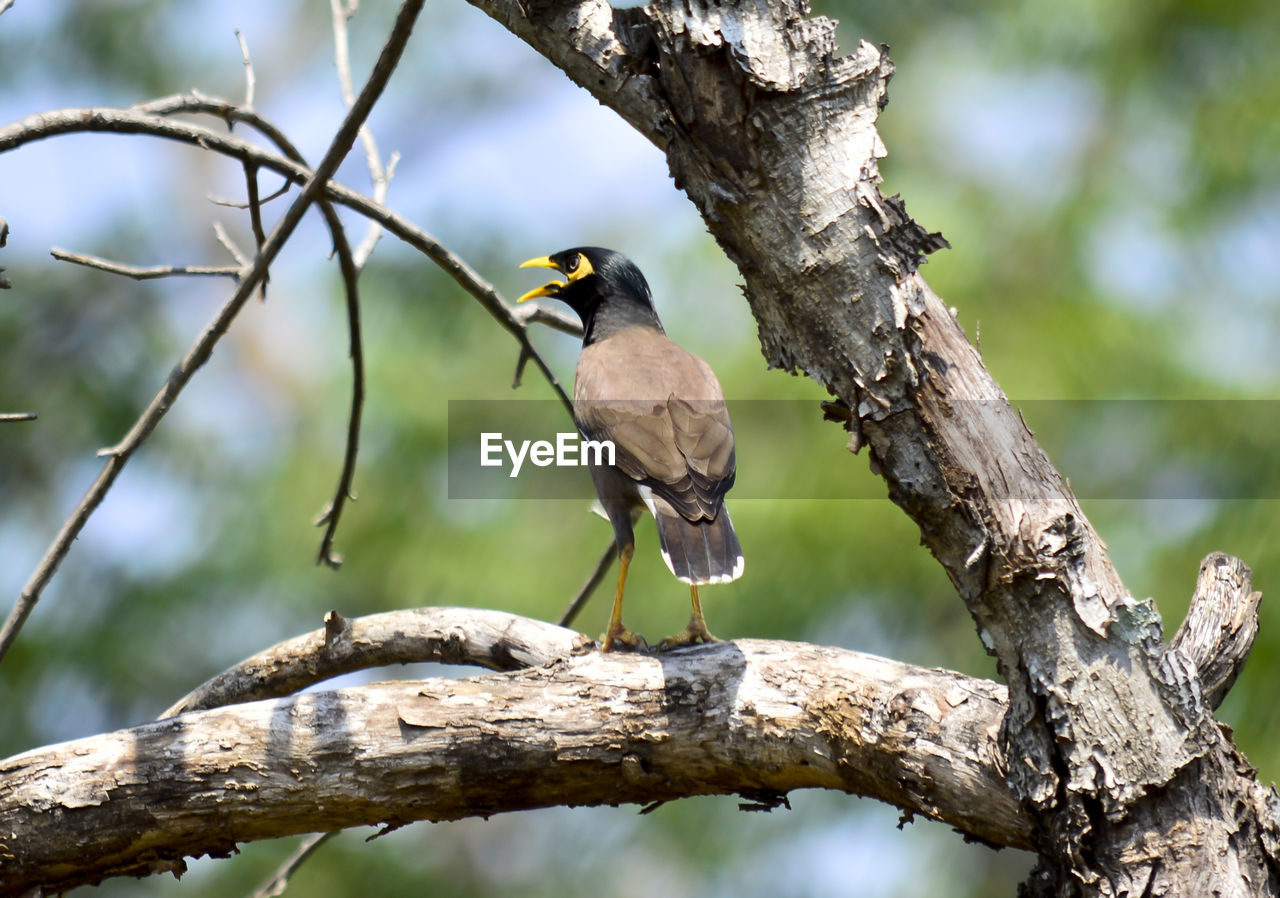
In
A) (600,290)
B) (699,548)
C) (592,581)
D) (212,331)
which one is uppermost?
(600,290)

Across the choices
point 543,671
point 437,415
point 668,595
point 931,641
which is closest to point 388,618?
point 543,671

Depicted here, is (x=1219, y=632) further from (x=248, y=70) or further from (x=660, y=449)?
(x=248, y=70)

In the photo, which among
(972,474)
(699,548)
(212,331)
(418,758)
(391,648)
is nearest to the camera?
(972,474)

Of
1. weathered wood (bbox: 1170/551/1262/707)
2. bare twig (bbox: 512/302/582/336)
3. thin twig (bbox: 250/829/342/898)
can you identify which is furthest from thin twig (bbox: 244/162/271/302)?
weathered wood (bbox: 1170/551/1262/707)

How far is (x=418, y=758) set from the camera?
2.51 metres

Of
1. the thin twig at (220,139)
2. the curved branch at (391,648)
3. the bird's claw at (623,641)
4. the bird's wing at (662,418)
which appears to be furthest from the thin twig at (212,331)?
the bird's claw at (623,641)

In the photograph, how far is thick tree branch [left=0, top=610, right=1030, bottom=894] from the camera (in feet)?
8.22

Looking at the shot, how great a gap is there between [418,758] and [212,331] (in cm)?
105

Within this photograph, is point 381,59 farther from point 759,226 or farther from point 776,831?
point 776,831

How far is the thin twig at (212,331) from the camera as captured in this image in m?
2.47

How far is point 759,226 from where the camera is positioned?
2123 mm

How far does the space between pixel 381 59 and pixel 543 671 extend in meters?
1.36

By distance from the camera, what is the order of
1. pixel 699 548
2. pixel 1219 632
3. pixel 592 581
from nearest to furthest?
pixel 1219 632, pixel 699 548, pixel 592 581

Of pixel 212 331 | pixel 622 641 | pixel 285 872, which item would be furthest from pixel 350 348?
pixel 285 872
